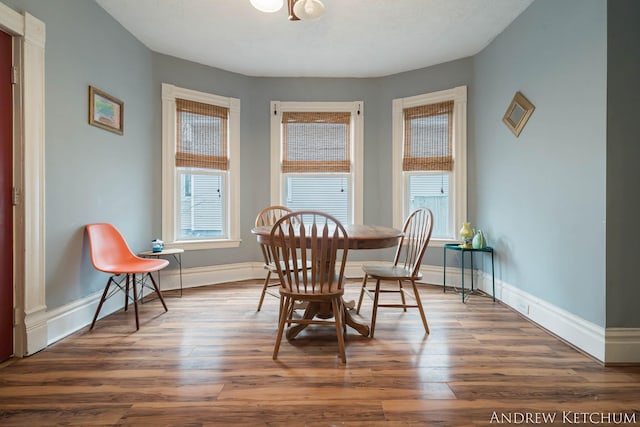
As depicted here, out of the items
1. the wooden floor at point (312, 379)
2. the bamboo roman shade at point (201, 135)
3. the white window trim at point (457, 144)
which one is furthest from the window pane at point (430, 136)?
the bamboo roman shade at point (201, 135)

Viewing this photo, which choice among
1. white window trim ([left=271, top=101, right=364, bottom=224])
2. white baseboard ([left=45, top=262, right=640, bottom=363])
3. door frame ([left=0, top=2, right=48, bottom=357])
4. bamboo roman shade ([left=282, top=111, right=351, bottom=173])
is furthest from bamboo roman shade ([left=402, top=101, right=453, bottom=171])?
door frame ([left=0, top=2, right=48, bottom=357])

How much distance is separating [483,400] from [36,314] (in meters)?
2.67

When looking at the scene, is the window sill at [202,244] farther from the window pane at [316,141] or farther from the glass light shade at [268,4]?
the glass light shade at [268,4]

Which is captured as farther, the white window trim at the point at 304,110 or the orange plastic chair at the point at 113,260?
the white window trim at the point at 304,110

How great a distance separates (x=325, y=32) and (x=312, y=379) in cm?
294

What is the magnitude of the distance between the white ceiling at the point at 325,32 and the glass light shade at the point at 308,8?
2.18ft

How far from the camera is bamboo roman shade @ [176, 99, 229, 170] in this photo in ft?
12.0

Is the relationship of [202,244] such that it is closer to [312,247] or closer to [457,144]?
[312,247]

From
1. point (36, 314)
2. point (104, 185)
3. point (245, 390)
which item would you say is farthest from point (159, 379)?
point (104, 185)

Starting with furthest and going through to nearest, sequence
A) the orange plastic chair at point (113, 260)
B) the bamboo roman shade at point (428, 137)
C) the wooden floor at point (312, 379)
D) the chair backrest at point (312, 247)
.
A: the bamboo roman shade at point (428, 137), the orange plastic chair at point (113, 260), the chair backrest at point (312, 247), the wooden floor at point (312, 379)

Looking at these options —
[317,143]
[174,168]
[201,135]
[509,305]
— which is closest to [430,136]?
[317,143]

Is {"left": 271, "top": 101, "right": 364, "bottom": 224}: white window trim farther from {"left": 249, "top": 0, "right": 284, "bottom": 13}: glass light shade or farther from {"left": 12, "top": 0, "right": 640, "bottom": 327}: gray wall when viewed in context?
{"left": 249, "top": 0, "right": 284, "bottom": 13}: glass light shade

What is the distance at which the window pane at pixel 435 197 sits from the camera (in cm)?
382

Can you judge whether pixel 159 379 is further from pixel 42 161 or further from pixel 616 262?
pixel 616 262
